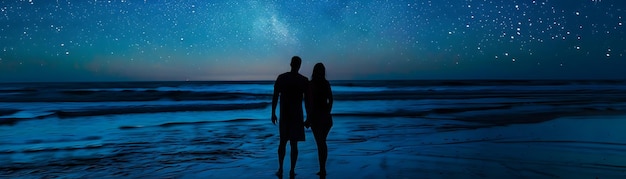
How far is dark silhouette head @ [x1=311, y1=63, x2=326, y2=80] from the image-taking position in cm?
634

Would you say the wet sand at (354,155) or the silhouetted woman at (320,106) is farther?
the wet sand at (354,155)

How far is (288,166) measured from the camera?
713 centimetres

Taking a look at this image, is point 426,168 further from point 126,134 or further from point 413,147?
point 126,134

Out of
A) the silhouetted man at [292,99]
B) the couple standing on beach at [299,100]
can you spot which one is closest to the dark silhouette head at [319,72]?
the couple standing on beach at [299,100]

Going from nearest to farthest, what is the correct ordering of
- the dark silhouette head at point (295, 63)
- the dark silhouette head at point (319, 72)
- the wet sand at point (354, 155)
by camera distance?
the dark silhouette head at point (295, 63) < the dark silhouette head at point (319, 72) < the wet sand at point (354, 155)

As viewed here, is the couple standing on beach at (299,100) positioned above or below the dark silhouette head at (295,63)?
below

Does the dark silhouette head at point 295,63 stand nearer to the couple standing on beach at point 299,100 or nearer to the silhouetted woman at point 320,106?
the couple standing on beach at point 299,100

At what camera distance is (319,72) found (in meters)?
6.36

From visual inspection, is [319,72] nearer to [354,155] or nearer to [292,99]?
[292,99]

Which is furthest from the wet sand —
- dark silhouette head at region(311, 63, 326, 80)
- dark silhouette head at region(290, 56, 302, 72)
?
dark silhouette head at region(290, 56, 302, 72)

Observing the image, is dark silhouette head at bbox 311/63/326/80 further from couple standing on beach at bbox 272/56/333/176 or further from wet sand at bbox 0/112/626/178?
wet sand at bbox 0/112/626/178

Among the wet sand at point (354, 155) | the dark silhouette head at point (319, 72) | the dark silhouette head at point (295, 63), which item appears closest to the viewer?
the dark silhouette head at point (295, 63)

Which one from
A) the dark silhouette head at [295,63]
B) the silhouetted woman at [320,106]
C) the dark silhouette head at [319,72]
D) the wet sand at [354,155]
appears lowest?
the wet sand at [354,155]

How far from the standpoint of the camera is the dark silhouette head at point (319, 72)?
6.34 metres
